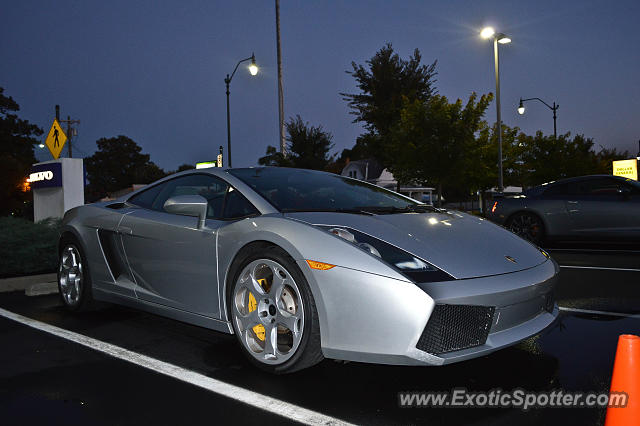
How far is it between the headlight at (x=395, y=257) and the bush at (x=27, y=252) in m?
5.82

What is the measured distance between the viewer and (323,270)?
9.74 feet

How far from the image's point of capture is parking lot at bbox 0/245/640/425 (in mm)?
2670

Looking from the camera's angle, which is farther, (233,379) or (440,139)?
(440,139)

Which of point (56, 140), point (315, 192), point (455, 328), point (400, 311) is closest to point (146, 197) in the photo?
point (315, 192)

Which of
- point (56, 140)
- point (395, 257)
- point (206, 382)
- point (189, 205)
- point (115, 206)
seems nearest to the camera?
point (395, 257)

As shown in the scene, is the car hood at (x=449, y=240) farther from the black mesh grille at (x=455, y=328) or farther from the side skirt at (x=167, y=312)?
the side skirt at (x=167, y=312)

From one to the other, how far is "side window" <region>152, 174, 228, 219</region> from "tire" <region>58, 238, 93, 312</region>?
107cm

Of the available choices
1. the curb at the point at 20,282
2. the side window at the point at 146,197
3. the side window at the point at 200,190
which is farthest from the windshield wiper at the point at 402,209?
the curb at the point at 20,282

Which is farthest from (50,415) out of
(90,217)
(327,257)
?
(90,217)

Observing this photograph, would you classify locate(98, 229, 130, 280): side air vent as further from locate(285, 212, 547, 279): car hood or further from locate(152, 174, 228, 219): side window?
locate(285, 212, 547, 279): car hood

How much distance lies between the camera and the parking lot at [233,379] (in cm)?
267

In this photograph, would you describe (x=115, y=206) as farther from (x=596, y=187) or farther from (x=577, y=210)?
(x=596, y=187)

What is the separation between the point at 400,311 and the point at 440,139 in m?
24.1

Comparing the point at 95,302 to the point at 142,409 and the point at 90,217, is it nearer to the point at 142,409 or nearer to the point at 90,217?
the point at 90,217
